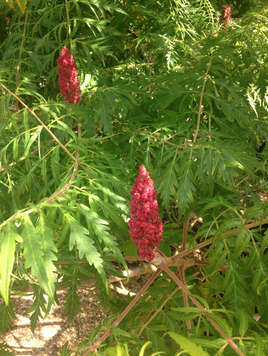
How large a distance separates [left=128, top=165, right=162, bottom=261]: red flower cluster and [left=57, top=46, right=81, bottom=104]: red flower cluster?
610 mm

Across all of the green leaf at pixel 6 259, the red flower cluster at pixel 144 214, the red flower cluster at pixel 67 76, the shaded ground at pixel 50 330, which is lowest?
the shaded ground at pixel 50 330

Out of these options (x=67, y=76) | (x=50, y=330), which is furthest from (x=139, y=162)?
(x=50, y=330)

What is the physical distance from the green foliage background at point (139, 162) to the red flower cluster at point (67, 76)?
0.07m

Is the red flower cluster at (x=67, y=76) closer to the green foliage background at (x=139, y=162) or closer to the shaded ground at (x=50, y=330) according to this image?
the green foliage background at (x=139, y=162)

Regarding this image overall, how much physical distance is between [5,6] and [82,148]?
4.42 ft

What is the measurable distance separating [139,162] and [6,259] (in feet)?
3.25

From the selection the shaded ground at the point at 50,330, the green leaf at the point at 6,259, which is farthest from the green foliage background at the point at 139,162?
the shaded ground at the point at 50,330

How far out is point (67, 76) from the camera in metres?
1.48

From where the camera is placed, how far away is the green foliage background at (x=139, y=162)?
1039 millimetres

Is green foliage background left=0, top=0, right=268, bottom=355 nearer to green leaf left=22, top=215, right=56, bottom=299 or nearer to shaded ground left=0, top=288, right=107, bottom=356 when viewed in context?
green leaf left=22, top=215, right=56, bottom=299

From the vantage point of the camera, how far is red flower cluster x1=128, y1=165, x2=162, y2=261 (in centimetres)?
110

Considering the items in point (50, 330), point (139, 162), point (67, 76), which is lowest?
point (50, 330)

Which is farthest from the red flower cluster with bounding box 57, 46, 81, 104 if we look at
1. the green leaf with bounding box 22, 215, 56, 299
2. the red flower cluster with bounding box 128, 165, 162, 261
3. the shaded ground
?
the shaded ground

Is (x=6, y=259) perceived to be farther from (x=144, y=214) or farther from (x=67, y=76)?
(x=67, y=76)
